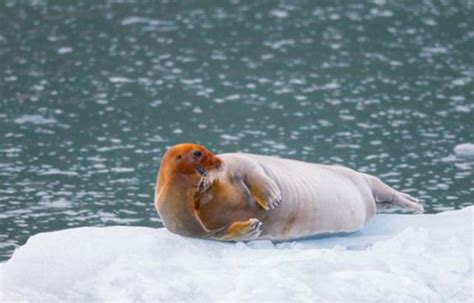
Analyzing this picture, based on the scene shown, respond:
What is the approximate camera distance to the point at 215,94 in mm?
11383

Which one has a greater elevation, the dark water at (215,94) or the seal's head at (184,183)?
the seal's head at (184,183)

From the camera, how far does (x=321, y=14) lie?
14.6m

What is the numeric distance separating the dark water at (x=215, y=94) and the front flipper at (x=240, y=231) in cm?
160

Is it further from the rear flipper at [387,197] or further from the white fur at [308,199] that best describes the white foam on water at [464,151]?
the white fur at [308,199]

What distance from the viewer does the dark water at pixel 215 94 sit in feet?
29.0

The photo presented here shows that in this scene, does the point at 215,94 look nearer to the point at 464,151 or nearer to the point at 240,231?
the point at 464,151

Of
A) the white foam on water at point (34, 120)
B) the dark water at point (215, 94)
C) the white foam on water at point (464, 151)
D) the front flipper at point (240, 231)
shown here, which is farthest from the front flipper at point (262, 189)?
the white foam on water at point (34, 120)

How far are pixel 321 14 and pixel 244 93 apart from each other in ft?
11.2

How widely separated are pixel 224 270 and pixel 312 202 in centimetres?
106

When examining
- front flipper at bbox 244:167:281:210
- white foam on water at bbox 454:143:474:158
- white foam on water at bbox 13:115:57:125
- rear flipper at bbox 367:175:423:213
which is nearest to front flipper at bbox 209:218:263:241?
front flipper at bbox 244:167:281:210

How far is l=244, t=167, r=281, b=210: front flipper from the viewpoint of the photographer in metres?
6.39

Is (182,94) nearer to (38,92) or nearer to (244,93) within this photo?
(244,93)

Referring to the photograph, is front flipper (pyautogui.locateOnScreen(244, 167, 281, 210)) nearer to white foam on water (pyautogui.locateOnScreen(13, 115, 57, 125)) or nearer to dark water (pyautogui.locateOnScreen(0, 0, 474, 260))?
dark water (pyautogui.locateOnScreen(0, 0, 474, 260))

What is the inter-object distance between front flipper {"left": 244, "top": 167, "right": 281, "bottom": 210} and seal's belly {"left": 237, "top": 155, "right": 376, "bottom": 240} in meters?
0.09
